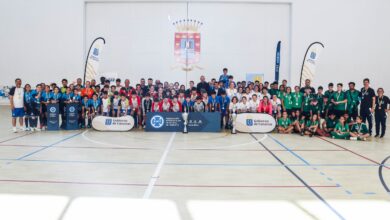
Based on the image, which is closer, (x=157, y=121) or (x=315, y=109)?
(x=315, y=109)

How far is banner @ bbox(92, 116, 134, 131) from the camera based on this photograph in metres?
13.6

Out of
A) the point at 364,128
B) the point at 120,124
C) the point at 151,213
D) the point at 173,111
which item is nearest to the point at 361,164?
the point at 364,128

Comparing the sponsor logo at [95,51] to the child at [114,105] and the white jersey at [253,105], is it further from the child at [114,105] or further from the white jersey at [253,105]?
the white jersey at [253,105]

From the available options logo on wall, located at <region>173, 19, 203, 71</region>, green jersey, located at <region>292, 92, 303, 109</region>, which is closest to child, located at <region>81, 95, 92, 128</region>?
green jersey, located at <region>292, 92, 303, 109</region>

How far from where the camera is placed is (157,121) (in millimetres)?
13602

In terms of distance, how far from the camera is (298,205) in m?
5.59

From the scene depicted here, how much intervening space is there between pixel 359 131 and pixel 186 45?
12289mm

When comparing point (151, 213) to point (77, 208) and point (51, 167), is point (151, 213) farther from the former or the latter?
point (51, 167)

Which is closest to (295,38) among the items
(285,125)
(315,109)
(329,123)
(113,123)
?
(315,109)

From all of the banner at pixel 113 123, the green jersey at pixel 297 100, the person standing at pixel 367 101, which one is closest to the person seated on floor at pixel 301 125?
the green jersey at pixel 297 100

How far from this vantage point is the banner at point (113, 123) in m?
13.6

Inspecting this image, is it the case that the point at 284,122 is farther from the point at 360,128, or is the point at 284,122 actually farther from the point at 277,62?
the point at 277,62

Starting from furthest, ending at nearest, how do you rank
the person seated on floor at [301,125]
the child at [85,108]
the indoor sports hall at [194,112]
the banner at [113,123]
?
the child at [85,108] → the banner at [113,123] → the person seated on floor at [301,125] → the indoor sports hall at [194,112]

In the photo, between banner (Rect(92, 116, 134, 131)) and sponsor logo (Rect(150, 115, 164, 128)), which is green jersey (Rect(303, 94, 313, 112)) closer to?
sponsor logo (Rect(150, 115, 164, 128))
